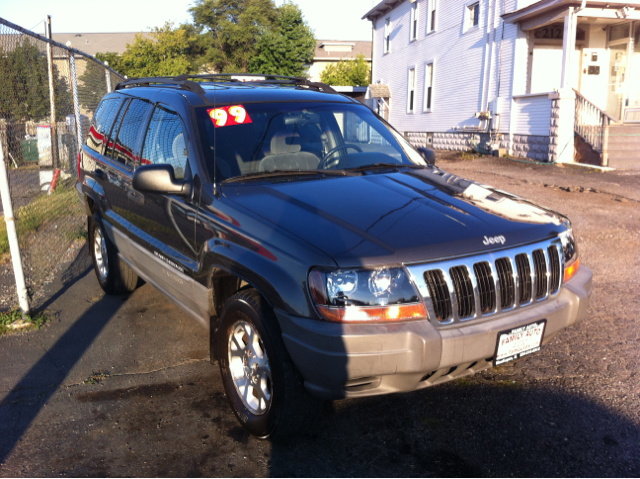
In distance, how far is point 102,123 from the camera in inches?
227

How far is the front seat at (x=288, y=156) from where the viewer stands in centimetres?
397

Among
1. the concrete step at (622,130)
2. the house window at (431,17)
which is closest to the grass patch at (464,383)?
the concrete step at (622,130)

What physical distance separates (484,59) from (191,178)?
18337 mm

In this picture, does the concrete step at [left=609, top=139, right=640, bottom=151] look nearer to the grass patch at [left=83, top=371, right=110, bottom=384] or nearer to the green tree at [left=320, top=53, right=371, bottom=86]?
the grass patch at [left=83, top=371, right=110, bottom=384]

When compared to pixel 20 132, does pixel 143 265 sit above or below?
below

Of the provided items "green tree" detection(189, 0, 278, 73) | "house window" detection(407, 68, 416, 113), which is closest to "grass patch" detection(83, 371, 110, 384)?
"house window" detection(407, 68, 416, 113)

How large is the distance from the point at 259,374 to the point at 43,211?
23.2 ft

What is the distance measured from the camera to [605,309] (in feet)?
16.9

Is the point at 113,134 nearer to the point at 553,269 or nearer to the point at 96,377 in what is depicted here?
the point at 96,377

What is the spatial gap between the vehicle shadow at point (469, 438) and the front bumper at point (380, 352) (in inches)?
16.5

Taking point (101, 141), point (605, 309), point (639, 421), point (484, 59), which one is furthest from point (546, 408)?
point (484, 59)

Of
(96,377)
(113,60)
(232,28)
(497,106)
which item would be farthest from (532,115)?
(232,28)

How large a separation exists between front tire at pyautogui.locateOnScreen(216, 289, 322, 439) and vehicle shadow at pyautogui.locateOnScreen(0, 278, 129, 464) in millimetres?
1248

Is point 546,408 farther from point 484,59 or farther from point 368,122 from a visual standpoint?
point 484,59
